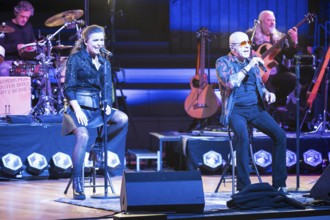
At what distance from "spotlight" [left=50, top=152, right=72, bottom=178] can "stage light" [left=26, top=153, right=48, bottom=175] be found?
109mm

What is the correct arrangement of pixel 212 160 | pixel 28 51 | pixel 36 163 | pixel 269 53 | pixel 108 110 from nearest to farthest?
pixel 108 110, pixel 36 163, pixel 212 160, pixel 269 53, pixel 28 51

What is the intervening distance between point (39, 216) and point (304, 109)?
5.27 metres

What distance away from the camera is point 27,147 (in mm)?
8805

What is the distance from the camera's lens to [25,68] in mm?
9969

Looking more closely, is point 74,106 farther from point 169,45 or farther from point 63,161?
point 169,45

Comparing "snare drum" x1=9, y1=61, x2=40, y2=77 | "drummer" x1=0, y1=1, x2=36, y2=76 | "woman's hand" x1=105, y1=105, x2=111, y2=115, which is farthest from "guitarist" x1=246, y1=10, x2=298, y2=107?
"drummer" x1=0, y1=1, x2=36, y2=76

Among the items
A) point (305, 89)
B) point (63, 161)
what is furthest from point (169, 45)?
point (63, 161)

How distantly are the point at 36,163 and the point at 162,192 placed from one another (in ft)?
11.9

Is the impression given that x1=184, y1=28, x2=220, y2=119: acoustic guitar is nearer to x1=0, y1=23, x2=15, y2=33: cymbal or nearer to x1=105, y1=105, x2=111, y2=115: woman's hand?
x1=0, y1=23, x2=15, y2=33: cymbal

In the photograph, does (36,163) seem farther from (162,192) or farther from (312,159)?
(162,192)

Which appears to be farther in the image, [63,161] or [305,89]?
[305,89]

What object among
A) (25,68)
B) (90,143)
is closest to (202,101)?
(90,143)

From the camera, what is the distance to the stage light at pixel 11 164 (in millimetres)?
8609

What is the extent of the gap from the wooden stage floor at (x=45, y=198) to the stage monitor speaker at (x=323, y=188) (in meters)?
1.25
